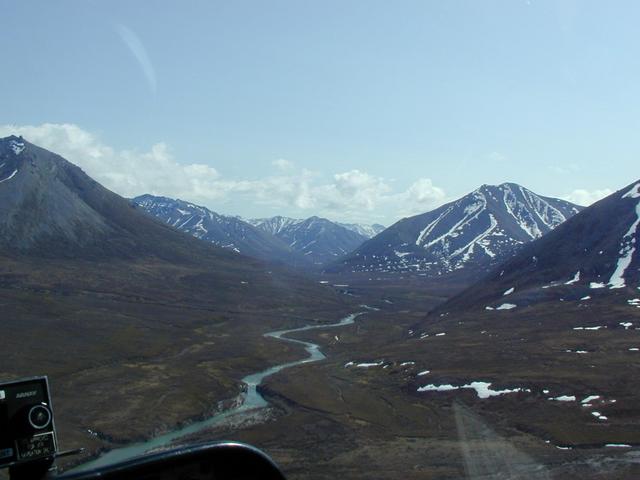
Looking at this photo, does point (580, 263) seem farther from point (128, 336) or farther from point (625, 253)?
point (128, 336)

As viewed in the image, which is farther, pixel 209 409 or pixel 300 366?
pixel 300 366

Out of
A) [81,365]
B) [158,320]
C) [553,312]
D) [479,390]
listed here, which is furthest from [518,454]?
[158,320]

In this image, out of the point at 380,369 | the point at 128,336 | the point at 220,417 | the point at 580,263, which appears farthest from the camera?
the point at 580,263

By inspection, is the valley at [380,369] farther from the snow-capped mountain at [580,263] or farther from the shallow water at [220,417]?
the snow-capped mountain at [580,263]

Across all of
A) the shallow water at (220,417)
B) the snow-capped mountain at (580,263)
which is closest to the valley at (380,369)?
the shallow water at (220,417)

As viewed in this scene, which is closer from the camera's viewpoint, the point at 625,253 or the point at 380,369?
the point at 380,369

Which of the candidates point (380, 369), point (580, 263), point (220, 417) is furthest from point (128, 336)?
point (580, 263)

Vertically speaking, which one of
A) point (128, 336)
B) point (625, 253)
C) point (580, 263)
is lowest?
point (580, 263)

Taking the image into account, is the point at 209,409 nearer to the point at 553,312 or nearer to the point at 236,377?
the point at 236,377

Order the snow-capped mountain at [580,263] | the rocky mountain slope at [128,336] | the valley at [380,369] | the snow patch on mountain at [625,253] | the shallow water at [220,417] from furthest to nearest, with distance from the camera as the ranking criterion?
the snow-capped mountain at [580,263]
the snow patch on mountain at [625,253]
the rocky mountain slope at [128,336]
the shallow water at [220,417]
the valley at [380,369]
